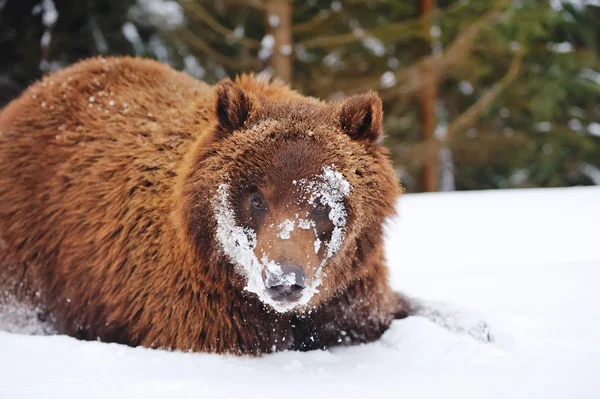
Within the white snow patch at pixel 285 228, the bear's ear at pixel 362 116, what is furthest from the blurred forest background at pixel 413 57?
the white snow patch at pixel 285 228

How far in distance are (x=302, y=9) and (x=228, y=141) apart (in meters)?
11.6

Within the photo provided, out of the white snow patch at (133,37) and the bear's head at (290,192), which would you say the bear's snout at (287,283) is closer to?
the bear's head at (290,192)

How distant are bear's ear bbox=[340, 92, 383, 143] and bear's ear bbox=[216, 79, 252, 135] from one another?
0.57 m

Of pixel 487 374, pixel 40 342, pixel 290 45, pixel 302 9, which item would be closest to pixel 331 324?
pixel 487 374

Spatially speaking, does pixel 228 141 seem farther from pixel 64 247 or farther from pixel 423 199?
pixel 423 199

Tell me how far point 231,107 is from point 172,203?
2.39 feet

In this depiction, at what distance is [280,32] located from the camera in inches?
508

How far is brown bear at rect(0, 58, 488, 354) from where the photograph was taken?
3459mm

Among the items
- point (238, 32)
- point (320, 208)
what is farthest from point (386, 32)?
point (320, 208)

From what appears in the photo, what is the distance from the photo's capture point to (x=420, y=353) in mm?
3529

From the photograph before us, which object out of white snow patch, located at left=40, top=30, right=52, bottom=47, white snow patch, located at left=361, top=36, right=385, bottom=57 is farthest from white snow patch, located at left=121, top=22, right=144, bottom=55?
white snow patch, located at left=361, top=36, right=385, bottom=57

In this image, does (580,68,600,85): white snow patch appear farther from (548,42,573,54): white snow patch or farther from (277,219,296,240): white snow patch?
(277,219,296,240): white snow patch

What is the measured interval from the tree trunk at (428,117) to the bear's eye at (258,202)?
460 inches

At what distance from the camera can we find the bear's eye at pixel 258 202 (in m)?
3.44
